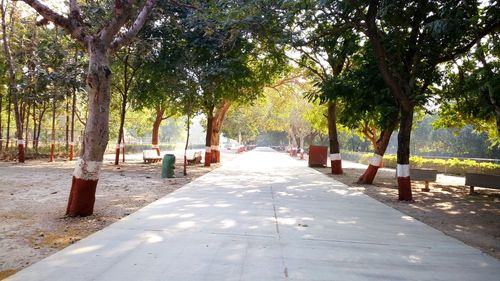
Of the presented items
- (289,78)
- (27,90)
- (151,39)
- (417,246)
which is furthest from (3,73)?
(417,246)

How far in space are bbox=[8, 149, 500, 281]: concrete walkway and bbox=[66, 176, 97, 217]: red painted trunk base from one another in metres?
0.88

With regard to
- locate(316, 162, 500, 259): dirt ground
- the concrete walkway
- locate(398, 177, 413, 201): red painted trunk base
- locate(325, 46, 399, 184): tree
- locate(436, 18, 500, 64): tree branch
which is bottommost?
locate(316, 162, 500, 259): dirt ground

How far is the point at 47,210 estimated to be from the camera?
8461 mm

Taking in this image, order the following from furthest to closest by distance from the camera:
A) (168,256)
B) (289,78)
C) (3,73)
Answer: (289,78) < (3,73) < (168,256)

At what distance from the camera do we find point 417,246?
254 inches

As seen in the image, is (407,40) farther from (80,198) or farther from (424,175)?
(80,198)

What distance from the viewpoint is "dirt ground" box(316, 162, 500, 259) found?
24.7 feet

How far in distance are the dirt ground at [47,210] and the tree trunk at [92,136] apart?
0.34 meters

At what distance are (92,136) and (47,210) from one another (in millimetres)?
→ 2079

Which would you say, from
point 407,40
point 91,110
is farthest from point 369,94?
point 91,110

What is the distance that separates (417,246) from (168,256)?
3935 millimetres

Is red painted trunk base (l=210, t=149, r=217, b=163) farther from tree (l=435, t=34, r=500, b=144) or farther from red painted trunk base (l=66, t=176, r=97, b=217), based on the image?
red painted trunk base (l=66, t=176, r=97, b=217)

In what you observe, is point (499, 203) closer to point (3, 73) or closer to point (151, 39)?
point (151, 39)

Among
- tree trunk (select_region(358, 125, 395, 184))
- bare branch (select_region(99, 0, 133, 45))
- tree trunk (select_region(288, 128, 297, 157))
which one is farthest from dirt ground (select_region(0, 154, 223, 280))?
tree trunk (select_region(288, 128, 297, 157))
